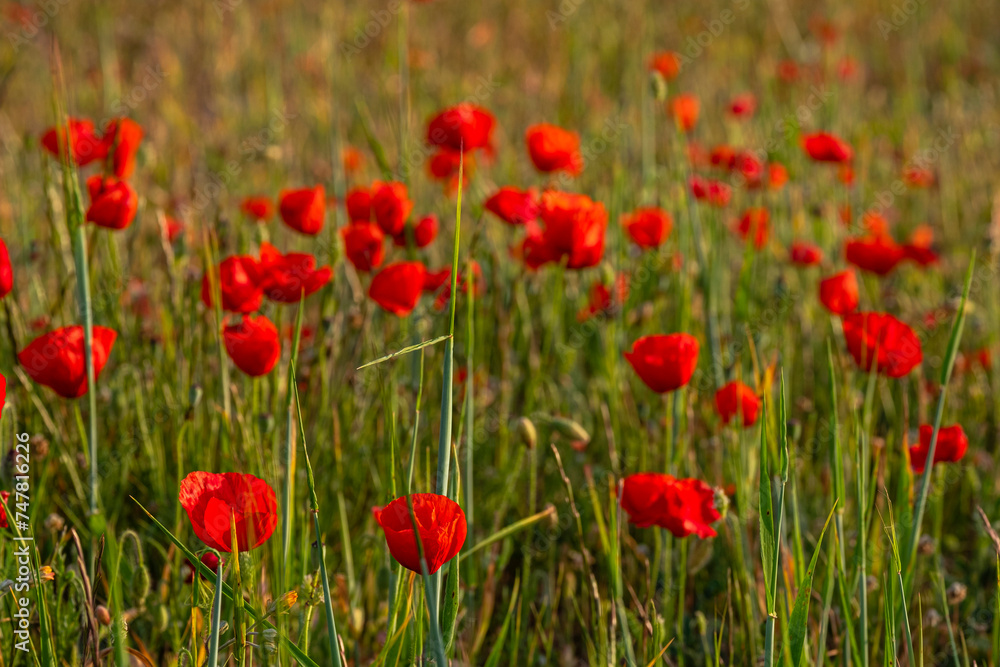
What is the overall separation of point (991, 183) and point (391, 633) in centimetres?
346

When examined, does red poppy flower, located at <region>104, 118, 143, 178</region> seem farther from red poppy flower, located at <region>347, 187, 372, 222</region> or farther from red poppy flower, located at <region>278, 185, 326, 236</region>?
red poppy flower, located at <region>347, 187, 372, 222</region>

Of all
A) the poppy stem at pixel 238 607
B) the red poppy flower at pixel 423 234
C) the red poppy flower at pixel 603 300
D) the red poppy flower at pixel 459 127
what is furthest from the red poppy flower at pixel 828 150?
the poppy stem at pixel 238 607

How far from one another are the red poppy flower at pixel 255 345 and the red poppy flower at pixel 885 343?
92cm

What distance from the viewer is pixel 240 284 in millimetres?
1394

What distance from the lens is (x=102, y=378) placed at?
216 cm

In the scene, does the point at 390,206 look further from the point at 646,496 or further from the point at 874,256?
the point at 874,256

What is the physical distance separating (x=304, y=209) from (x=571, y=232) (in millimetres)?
530

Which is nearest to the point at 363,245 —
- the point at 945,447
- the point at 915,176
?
the point at 945,447

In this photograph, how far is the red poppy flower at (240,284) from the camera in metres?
1.39

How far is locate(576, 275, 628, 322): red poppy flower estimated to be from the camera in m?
1.86

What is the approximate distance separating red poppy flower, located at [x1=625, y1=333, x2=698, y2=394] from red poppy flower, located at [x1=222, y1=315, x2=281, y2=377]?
0.51m

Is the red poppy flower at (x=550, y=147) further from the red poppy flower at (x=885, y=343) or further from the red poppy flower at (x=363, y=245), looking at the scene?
the red poppy flower at (x=885, y=343)

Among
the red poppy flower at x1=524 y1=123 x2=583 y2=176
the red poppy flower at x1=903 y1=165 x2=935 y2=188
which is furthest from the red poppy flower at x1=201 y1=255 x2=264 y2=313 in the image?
the red poppy flower at x1=903 y1=165 x2=935 y2=188

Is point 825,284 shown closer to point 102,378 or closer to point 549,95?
point 102,378
